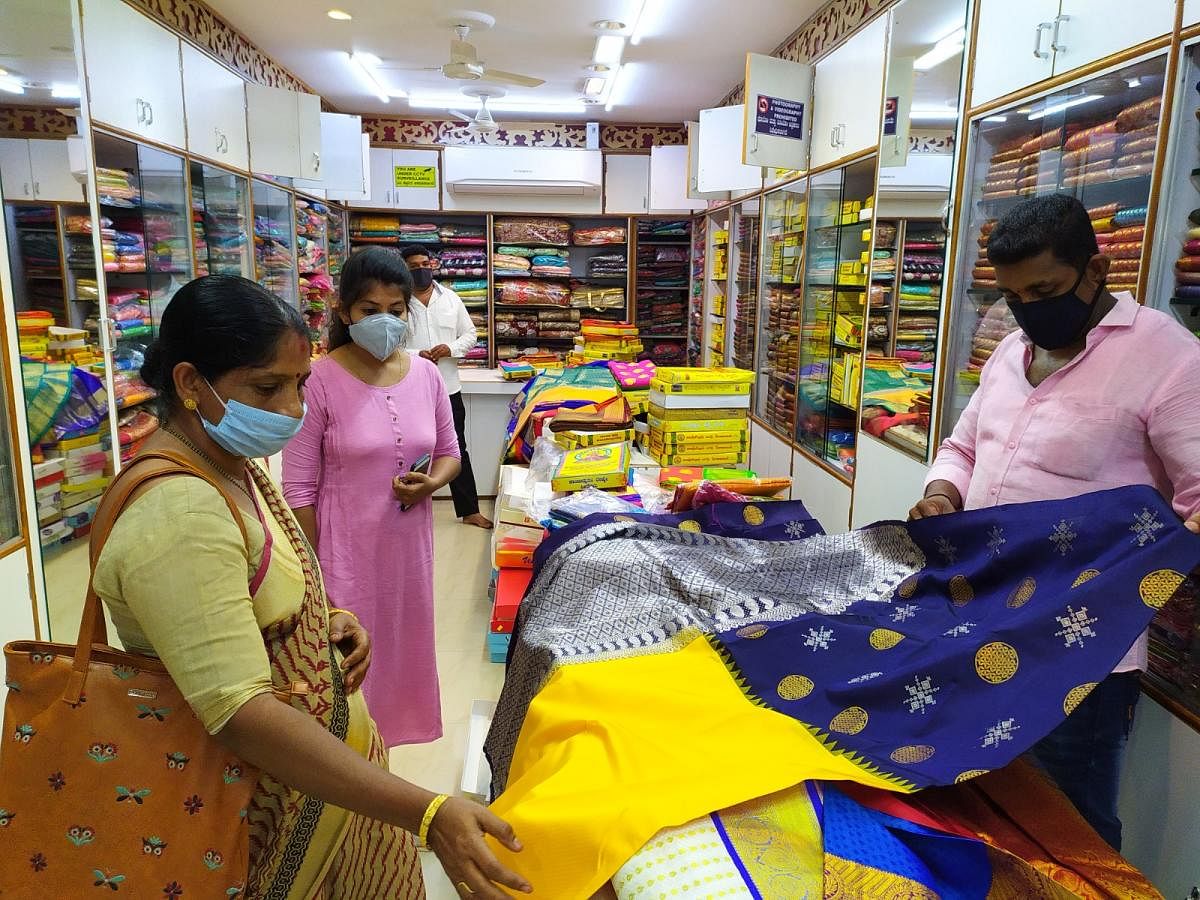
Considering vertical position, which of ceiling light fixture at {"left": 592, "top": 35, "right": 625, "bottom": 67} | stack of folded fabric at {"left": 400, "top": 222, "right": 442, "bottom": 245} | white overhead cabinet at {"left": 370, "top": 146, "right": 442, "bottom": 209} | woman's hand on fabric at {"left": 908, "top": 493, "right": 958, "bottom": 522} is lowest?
woman's hand on fabric at {"left": 908, "top": 493, "right": 958, "bottom": 522}

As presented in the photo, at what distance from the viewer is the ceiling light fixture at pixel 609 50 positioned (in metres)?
5.17

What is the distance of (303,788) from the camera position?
949mm

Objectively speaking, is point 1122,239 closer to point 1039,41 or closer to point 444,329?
point 1039,41

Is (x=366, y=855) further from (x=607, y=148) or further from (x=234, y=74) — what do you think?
(x=607, y=148)

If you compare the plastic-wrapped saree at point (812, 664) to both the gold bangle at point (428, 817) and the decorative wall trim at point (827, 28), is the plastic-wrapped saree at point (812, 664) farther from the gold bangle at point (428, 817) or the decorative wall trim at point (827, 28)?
the decorative wall trim at point (827, 28)

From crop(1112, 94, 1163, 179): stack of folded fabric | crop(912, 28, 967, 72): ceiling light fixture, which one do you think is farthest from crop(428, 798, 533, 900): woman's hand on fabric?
crop(912, 28, 967, 72): ceiling light fixture

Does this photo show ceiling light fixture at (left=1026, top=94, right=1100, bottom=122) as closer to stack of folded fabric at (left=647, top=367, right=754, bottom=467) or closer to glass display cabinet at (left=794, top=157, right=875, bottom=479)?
glass display cabinet at (left=794, top=157, right=875, bottom=479)

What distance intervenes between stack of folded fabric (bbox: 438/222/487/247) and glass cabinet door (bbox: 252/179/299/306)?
221cm

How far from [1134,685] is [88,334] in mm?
3455

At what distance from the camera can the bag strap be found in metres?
0.93

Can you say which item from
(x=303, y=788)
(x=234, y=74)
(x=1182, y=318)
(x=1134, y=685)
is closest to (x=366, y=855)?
(x=303, y=788)

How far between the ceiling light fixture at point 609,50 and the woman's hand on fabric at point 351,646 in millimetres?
4790

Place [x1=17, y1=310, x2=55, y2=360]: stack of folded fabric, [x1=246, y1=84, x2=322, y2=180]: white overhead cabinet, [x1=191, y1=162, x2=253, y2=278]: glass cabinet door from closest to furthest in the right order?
[x1=17, y1=310, x2=55, y2=360]: stack of folded fabric
[x1=191, y1=162, x2=253, y2=278]: glass cabinet door
[x1=246, y1=84, x2=322, y2=180]: white overhead cabinet

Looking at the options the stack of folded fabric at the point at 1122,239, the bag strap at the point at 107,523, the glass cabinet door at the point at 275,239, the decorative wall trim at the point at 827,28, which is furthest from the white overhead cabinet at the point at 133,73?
the stack of folded fabric at the point at 1122,239
